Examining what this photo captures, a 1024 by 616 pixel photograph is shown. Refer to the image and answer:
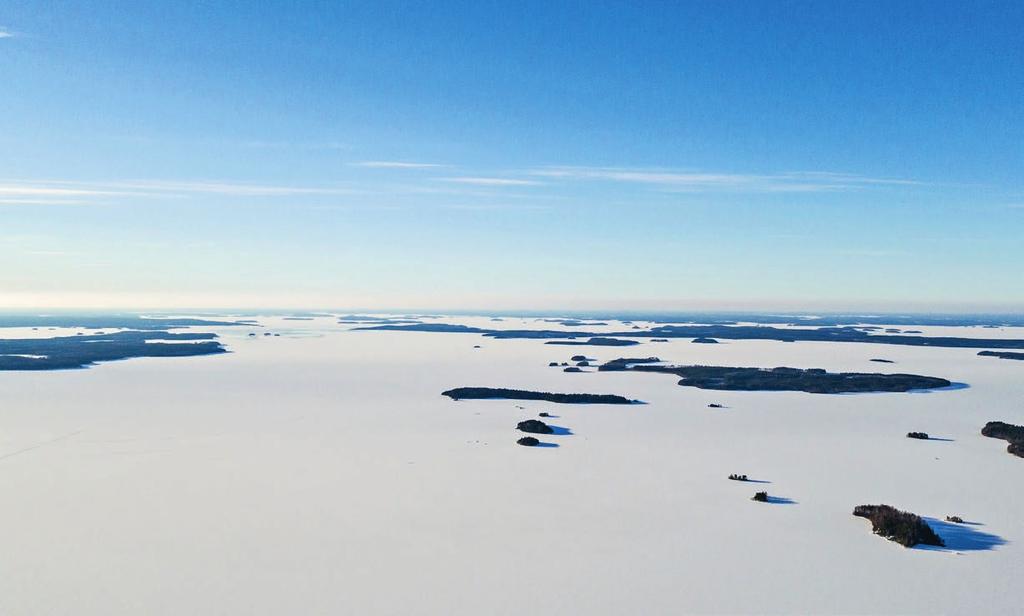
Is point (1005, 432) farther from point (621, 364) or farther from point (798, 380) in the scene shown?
point (621, 364)

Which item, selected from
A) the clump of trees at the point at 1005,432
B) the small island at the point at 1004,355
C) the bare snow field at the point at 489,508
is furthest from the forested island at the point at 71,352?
the small island at the point at 1004,355

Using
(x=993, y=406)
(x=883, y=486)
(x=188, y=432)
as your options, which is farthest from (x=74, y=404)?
(x=993, y=406)

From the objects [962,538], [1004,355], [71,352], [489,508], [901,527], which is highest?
[71,352]

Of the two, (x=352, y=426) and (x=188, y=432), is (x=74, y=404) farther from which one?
(x=352, y=426)

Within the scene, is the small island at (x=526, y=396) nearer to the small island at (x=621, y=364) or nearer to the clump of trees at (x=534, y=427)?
the clump of trees at (x=534, y=427)

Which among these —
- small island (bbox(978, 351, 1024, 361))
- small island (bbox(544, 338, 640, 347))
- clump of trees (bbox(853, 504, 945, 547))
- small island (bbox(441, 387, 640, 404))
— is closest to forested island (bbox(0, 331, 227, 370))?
small island (bbox(441, 387, 640, 404))

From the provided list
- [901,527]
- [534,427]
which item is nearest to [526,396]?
[534,427]
